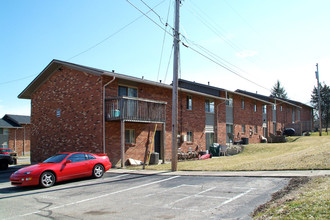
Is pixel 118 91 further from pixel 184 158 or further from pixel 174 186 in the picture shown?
pixel 174 186

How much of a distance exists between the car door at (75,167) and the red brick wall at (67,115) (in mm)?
4486

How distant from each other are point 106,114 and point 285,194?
39.9ft

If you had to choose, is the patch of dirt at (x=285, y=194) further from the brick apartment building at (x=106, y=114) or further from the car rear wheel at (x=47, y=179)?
the brick apartment building at (x=106, y=114)

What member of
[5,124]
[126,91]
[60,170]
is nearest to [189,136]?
[126,91]

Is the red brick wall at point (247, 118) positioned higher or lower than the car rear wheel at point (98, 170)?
higher

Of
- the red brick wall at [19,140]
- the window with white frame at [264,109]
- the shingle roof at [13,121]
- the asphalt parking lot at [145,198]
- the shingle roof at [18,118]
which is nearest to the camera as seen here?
the asphalt parking lot at [145,198]

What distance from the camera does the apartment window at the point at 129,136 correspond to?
1955cm

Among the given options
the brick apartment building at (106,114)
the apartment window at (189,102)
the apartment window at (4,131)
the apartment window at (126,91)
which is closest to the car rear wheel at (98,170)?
the brick apartment building at (106,114)

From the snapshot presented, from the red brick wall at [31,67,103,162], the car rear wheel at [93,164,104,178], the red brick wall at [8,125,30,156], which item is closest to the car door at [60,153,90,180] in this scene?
the car rear wheel at [93,164,104,178]

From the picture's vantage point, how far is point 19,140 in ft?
133

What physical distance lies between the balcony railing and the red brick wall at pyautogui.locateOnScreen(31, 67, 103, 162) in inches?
29.7

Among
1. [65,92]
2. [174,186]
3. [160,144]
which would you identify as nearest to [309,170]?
[174,186]

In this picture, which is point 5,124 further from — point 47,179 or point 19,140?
point 47,179

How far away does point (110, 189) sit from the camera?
10781 millimetres
